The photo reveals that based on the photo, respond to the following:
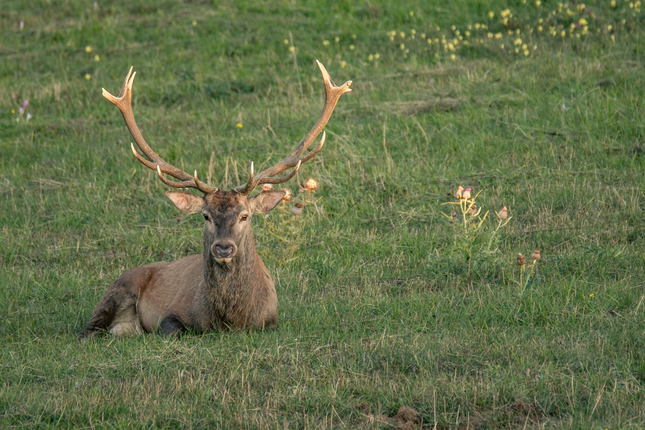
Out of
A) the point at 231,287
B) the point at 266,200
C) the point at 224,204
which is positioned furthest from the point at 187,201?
the point at 231,287

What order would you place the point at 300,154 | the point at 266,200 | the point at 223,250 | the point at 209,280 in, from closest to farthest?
the point at 223,250 → the point at 209,280 → the point at 266,200 → the point at 300,154

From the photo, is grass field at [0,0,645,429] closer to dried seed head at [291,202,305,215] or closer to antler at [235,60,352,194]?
dried seed head at [291,202,305,215]

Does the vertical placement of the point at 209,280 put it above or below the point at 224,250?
below

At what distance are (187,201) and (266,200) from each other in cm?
62

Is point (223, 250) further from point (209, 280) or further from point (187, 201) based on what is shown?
point (187, 201)

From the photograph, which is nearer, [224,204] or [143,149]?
[224,204]

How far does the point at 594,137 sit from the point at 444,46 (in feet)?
12.8

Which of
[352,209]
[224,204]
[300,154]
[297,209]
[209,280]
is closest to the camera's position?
[224,204]

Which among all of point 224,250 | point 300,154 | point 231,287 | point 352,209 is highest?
point 300,154

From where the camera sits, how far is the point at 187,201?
5.93 meters

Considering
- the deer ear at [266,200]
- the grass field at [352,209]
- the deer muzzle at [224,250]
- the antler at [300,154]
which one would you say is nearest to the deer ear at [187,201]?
the antler at [300,154]

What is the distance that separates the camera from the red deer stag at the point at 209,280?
5.71 metres

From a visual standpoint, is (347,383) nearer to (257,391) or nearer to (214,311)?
(257,391)

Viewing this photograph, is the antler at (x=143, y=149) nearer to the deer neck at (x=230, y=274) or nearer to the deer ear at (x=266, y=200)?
the deer ear at (x=266, y=200)
